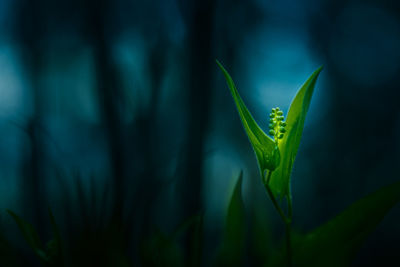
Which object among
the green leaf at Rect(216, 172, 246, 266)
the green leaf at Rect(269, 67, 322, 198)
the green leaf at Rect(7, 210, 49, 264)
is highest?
the green leaf at Rect(269, 67, 322, 198)

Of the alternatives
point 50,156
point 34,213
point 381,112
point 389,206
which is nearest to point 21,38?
point 50,156

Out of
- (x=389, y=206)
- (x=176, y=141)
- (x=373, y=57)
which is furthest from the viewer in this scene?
(x=176, y=141)

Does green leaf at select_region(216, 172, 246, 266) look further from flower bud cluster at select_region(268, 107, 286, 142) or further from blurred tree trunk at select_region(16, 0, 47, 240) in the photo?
blurred tree trunk at select_region(16, 0, 47, 240)

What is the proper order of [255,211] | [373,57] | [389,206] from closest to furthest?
[389,206] → [255,211] → [373,57]

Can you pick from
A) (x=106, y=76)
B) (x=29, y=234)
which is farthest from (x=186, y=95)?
(x=29, y=234)

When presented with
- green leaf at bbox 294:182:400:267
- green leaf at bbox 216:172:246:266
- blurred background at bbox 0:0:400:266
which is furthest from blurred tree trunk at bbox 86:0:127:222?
green leaf at bbox 294:182:400:267

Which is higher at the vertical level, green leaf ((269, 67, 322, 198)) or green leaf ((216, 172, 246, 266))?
green leaf ((269, 67, 322, 198))

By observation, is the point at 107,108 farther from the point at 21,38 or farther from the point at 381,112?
the point at 381,112

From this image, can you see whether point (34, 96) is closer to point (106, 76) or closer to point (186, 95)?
point (106, 76)
